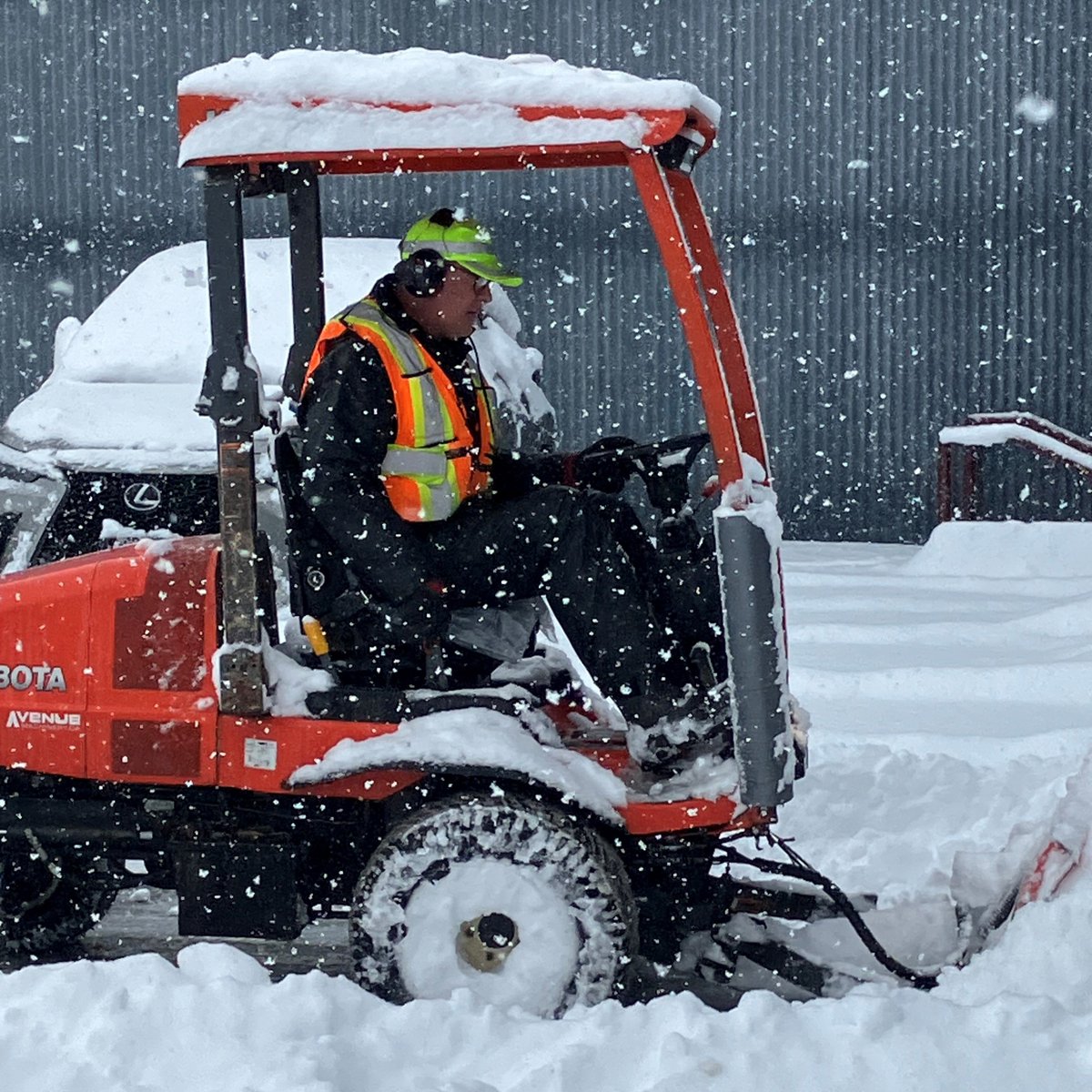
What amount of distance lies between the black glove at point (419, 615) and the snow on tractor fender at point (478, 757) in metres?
0.19

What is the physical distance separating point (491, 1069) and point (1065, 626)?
18.3 ft

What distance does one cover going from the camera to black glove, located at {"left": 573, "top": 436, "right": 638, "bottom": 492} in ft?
13.7

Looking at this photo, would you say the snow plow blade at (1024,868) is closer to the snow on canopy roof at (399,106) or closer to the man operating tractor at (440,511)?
the man operating tractor at (440,511)

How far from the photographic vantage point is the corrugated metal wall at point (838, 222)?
38.3 feet

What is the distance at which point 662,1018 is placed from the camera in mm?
3215

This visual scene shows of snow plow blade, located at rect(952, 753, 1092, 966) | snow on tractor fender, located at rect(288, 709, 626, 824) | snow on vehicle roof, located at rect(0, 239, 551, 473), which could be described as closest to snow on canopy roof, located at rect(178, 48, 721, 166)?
snow on tractor fender, located at rect(288, 709, 626, 824)

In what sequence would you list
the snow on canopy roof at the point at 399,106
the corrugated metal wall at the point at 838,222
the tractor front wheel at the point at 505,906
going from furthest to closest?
the corrugated metal wall at the point at 838,222 → the tractor front wheel at the point at 505,906 → the snow on canopy roof at the point at 399,106

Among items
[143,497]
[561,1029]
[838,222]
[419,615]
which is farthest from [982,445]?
[561,1029]

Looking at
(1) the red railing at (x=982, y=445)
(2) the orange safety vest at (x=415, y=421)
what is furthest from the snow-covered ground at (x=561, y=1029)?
(1) the red railing at (x=982, y=445)

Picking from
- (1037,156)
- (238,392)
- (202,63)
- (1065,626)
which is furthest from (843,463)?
(238,392)

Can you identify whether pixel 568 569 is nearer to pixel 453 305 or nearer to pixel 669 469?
pixel 669 469

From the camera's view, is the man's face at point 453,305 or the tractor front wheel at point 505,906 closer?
the tractor front wheel at point 505,906

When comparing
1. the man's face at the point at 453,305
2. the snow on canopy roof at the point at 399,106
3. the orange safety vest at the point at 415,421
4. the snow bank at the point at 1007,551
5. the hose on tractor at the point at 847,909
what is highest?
the snow on canopy roof at the point at 399,106

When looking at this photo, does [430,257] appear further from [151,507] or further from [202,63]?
[202,63]
